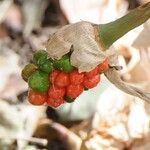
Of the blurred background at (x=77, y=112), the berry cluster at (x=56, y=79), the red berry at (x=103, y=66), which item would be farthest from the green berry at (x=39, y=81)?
the blurred background at (x=77, y=112)

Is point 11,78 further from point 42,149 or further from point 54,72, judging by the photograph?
point 54,72

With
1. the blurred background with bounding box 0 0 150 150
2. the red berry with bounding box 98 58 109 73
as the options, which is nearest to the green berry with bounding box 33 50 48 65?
the red berry with bounding box 98 58 109 73

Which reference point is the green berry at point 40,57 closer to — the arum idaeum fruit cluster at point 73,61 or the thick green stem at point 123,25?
the arum idaeum fruit cluster at point 73,61

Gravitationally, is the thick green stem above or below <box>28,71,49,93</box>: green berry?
above

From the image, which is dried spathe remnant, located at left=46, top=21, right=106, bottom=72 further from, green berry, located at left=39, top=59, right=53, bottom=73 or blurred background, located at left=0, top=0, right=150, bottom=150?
blurred background, located at left=0, top=0, right=150, bottom=150

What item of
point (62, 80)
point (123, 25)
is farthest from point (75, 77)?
point (123, 25)

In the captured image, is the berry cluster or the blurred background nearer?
the berry cluster

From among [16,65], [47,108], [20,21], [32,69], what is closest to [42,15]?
[20,21]
